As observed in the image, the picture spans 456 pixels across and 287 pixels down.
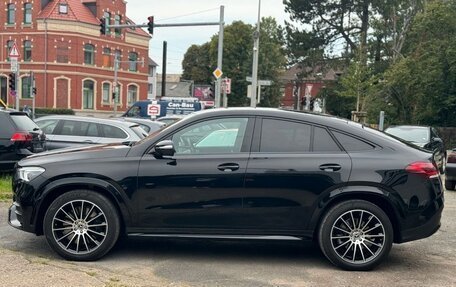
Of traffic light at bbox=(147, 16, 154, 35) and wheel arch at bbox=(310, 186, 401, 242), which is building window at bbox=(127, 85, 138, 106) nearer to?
traffic light at bbox=(147, 16, 154, 35)

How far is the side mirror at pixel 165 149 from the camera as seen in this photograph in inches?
204

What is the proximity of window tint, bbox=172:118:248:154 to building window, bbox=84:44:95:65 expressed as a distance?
48.0 meters

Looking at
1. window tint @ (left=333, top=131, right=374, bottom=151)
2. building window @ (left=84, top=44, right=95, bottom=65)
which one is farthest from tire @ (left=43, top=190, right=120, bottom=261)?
building window @ (left=84, top=44, right=95, bottom=65)

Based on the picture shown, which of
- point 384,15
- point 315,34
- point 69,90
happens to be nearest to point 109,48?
point 69,90

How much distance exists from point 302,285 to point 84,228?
2336 mm

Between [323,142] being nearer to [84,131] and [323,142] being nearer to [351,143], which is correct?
[351,143]

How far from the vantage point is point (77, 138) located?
11.3 metres

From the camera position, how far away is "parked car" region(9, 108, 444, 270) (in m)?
5.20

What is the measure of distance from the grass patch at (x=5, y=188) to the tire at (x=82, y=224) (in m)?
3.56

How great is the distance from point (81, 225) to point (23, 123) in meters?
5.11

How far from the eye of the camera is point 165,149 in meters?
5.17

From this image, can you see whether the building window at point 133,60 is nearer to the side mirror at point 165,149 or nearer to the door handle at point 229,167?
the side mirror at point 165,149

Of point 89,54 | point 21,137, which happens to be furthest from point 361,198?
point 89,54

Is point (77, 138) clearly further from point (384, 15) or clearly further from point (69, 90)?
point (69, 90)
